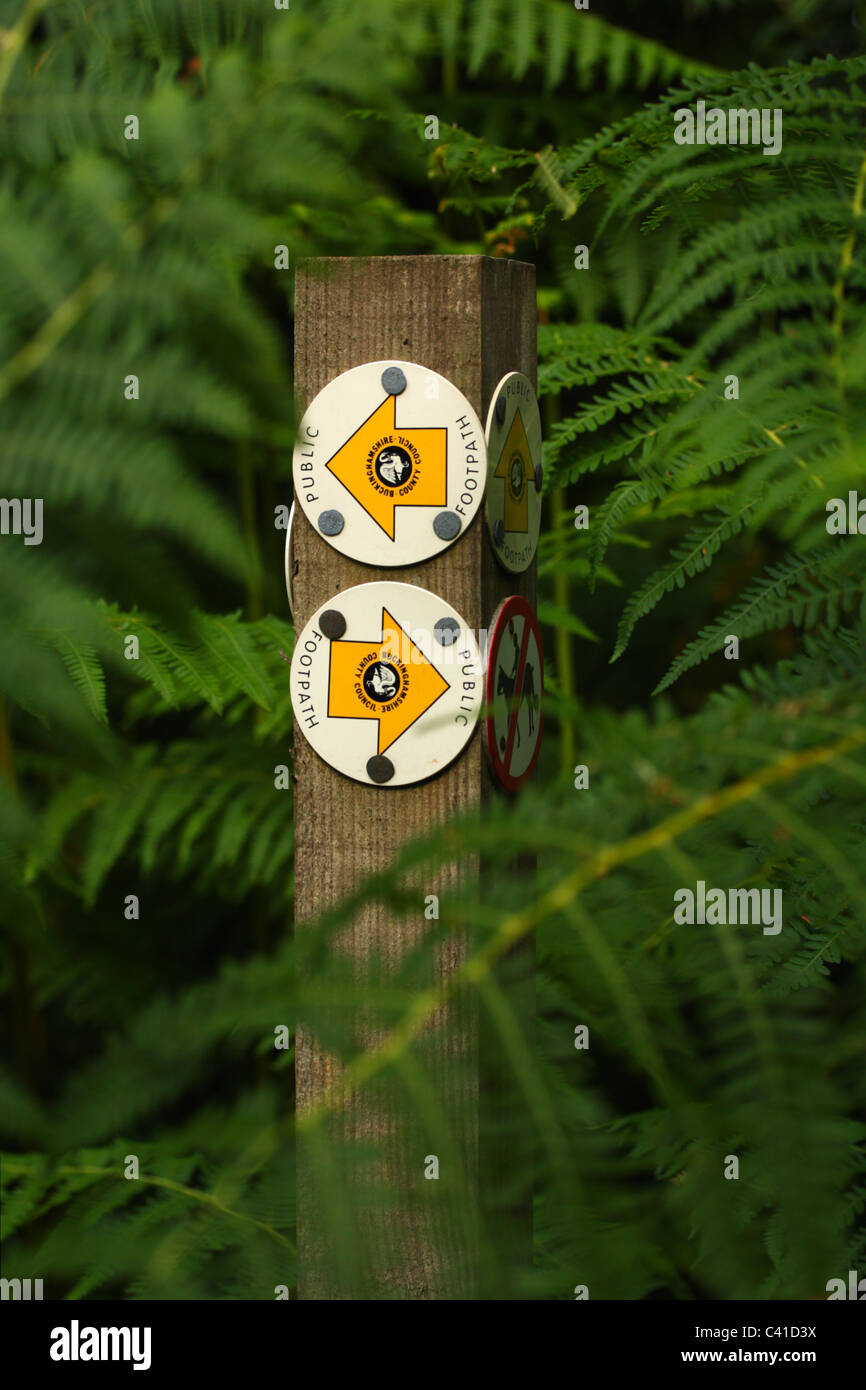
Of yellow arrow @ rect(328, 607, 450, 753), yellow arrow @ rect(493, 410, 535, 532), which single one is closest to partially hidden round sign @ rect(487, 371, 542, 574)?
yellow arrow @ rect(493, 410, 535, 532)

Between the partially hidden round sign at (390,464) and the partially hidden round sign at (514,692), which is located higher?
the partially hidden round sign at (390,464)

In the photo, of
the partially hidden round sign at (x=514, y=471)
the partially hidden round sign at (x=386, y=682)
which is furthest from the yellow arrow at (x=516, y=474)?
the partially hidden round sign at (x=386, y=682)

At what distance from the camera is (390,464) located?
44.2 inches

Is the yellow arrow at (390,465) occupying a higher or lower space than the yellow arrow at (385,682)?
higher

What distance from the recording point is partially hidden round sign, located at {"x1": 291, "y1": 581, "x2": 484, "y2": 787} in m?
1.11

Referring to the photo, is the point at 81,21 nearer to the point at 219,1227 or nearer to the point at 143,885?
the point at 219,1227

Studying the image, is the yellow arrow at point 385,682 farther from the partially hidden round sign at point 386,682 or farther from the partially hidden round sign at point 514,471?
the partially hidden round sign at point 514,471

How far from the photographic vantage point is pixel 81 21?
613 millimetres

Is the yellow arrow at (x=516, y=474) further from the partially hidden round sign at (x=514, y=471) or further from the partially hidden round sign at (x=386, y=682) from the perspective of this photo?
the partially hidden round sign at (x=386, y=682)

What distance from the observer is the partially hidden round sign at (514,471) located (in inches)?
44.0

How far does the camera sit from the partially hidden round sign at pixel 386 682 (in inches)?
43.8

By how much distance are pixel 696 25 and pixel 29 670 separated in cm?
270

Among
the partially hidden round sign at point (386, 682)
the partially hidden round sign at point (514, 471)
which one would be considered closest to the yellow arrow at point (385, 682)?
the partially hidden round sign at point (386, 682)
